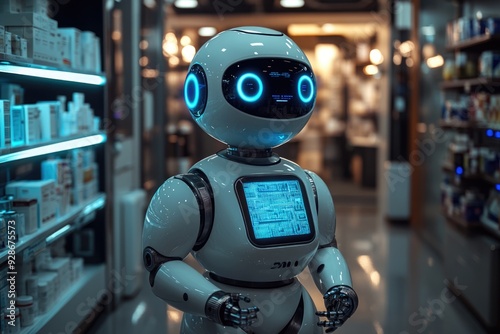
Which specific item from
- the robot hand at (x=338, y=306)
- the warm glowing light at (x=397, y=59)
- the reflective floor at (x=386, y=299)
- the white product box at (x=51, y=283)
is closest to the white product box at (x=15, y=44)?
the white product box at (x=51, y=283)

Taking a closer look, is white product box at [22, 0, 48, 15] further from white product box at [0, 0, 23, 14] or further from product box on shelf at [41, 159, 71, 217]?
product box on shelf at [41, 159, 71, 217]

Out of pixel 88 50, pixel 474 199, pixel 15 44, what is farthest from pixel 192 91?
pixel 474 199

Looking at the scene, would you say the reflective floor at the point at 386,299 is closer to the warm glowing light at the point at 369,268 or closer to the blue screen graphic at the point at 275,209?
the warm glowing light at the point at 369,268

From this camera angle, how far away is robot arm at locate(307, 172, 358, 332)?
2.27 m

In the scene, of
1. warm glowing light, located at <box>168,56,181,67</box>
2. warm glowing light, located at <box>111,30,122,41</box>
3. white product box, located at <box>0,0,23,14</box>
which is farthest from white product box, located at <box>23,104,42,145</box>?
warm glowing light, located at <box>168,56,181,67</box>

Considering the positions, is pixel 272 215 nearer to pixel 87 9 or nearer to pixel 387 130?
pixel 87 9

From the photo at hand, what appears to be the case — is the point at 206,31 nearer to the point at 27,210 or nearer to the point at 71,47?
the point at 71,47

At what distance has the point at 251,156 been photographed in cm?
232

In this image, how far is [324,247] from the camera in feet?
8.21

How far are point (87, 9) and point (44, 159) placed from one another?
103 cm

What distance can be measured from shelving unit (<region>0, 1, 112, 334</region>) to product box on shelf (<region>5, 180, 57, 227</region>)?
56 millimetres

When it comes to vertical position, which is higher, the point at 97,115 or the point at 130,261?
the point at 97,115

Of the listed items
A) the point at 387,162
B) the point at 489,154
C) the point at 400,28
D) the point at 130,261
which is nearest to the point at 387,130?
the point at 387,162

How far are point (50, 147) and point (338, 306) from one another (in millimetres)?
1812
